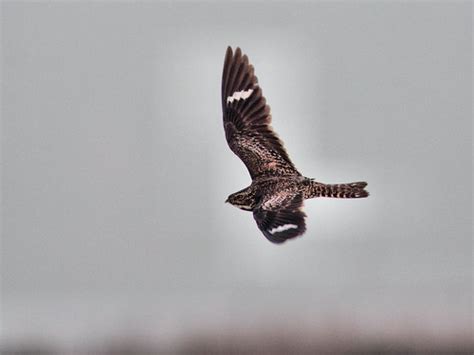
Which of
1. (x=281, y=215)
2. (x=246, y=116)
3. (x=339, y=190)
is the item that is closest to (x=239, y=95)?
(x=246, y=116)

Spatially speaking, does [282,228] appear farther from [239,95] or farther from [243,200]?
[239,95]

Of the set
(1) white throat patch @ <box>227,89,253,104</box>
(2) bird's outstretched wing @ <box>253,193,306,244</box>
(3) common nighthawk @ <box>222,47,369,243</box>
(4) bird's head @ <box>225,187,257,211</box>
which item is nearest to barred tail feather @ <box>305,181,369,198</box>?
(3) common nighthawk @ <box>222,47,369,243</box>

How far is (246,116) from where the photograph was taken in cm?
599

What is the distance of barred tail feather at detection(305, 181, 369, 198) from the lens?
199 inches

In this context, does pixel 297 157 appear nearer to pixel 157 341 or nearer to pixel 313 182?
pixel 313 182

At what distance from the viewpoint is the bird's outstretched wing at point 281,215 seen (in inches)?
191

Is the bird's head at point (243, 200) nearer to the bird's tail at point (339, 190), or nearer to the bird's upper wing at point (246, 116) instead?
the bird's tail at point (339, 190)

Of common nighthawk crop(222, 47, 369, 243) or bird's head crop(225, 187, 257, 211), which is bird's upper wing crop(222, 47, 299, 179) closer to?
common nighthawk crop(222, 47, 369, 243)

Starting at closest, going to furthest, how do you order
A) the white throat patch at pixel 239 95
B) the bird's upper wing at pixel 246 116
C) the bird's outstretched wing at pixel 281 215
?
the bird's outstretched wing at pixel 281 215
the bird's upper wing at pixel 246 116
the white throat patch at pixel 239 95

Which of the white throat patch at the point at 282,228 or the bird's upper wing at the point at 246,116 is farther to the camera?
the bird's upper wing at the point at 246,116

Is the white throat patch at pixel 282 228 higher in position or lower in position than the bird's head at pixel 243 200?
lower

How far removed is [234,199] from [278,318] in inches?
717

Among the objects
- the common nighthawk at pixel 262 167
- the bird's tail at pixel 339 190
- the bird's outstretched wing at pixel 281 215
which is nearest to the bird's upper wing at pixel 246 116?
the common nighthawk at pixel 262 167

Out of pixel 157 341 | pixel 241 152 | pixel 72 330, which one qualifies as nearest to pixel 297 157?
pixel 241 152
